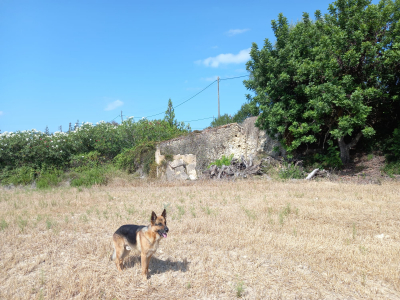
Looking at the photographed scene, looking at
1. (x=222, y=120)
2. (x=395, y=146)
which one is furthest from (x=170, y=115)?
(x=395, y=146)

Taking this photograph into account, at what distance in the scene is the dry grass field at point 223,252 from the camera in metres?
4.11

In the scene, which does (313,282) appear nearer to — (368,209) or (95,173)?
(368,209)

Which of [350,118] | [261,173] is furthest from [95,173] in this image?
[350,118]

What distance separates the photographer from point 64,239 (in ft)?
20.1

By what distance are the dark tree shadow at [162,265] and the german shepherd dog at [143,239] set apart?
1.00 ft

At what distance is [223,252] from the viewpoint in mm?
5293

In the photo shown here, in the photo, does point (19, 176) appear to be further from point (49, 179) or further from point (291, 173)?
point (291, 173)

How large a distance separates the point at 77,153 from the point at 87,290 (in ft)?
62.9

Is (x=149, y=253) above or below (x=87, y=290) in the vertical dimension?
above

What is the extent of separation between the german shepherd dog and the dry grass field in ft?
0.93

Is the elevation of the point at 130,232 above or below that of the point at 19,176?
below

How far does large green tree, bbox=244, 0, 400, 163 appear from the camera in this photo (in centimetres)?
1319

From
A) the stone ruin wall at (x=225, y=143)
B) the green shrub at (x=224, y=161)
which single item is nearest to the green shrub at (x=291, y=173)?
the stone ruin wall at (x=225, y=143)

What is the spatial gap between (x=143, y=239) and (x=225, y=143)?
14626 millimetres
